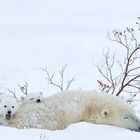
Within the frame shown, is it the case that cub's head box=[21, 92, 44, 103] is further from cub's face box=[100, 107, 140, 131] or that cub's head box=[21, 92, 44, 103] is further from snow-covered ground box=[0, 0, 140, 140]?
snow-covered ground box=[0, 0, 140, 140]

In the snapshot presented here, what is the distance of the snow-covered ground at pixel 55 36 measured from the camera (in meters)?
14.1

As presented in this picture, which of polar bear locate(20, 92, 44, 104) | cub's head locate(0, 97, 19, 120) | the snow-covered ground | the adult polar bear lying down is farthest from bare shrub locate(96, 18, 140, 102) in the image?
cub's head locate(0, 97, 19, 120)

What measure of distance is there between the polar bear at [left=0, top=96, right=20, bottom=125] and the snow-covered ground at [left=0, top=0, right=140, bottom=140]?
75 cm

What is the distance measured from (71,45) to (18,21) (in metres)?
5.22

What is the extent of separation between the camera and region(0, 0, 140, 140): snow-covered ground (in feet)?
46.1

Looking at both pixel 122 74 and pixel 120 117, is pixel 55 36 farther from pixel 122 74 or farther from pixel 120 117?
pixel 120 117

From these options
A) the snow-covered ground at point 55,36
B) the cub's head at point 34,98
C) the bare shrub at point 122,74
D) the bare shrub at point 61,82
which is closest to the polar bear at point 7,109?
the cub's head at point 34,98

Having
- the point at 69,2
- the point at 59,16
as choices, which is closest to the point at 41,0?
the point at 69,2

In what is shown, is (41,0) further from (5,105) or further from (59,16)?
(5,105)

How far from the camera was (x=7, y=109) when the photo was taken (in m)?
5.20

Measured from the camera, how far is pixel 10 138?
153 inches

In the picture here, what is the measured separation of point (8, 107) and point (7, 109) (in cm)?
3

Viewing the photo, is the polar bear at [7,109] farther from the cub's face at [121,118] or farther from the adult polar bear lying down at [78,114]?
the cub's face at [121,118]

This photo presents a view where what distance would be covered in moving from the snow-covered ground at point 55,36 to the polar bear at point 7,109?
0.75 metres
